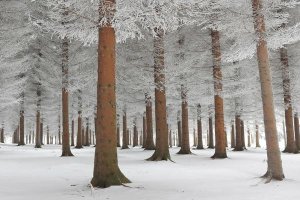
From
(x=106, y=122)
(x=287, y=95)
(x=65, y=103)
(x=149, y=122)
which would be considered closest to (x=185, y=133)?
(x=149, y=122)

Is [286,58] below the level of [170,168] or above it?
above

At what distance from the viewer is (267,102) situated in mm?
8508

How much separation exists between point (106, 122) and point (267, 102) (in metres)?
4.10

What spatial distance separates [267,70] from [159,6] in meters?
3.30

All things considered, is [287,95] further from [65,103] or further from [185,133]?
[65,103]

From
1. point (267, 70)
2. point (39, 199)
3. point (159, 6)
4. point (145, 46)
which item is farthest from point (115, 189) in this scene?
point (145, 46)

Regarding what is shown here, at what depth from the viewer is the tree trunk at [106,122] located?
710 centimetres

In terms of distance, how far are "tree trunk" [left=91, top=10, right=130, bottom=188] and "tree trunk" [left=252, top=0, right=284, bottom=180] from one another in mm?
3621

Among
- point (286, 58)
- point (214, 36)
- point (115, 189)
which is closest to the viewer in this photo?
point (115, 189)

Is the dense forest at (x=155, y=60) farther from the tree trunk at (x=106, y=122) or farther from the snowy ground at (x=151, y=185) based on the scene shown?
the snowy ground at (x=151, y=185)

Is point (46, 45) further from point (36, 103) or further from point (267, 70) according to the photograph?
point (267, 70)

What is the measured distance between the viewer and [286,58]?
17.6 m

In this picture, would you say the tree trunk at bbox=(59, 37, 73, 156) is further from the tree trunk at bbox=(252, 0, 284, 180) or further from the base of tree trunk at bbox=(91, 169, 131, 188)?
the tree trunk at bbox=(252, 0, 284, 180)

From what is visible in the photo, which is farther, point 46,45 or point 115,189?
point 46,45
